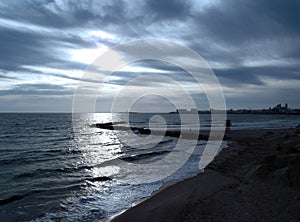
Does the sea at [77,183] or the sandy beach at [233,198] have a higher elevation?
the sandy beach at [233,198]

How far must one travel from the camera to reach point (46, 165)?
59.9ft

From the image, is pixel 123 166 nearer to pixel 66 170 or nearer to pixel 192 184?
pixel 66 170

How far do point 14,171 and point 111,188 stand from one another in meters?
7.19

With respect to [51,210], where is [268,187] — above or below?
above

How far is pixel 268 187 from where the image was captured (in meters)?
9.73

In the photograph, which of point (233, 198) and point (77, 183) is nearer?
point (233, 198)

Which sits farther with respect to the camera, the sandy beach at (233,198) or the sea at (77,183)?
the sea at (77,183)

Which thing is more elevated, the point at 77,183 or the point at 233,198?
the point at 233,198

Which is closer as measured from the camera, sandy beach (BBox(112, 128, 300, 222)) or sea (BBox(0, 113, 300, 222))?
sandy beach (BBox(112, 128, 300, 222))

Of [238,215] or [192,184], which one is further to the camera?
[192,184]

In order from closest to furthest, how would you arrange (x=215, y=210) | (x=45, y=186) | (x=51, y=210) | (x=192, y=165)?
(x=215, y=210) → (x=51, y=210) → (x=45, y=186) → (x=192, y=165)

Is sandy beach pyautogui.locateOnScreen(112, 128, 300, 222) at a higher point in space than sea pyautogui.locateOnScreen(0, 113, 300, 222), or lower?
higher

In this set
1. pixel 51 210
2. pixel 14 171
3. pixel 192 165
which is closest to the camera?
pixel 51 210

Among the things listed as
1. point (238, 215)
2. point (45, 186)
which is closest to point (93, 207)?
point (45, 186)
